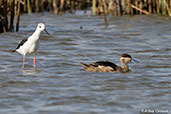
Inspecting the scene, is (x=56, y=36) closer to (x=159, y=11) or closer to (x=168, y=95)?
(x=159, y=11)

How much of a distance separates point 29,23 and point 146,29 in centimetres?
445

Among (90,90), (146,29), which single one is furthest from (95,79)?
(146,29)

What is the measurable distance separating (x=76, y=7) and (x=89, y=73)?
1270 cm

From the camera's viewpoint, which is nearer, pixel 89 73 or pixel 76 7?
pixel 89 73

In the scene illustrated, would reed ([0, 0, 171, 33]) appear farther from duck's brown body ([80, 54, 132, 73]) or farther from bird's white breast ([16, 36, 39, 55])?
duck's brown body ([80, 54, 132, 73])

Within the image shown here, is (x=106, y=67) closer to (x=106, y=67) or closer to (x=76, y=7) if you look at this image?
(x=106, y=67)

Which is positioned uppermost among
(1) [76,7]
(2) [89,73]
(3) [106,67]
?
(1) [76,7]

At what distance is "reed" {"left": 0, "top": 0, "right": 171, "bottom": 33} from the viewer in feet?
46.3

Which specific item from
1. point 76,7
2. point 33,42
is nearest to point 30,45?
point 33,42

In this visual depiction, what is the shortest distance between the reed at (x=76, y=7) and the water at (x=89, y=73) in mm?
298

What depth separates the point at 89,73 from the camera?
9.66 metres

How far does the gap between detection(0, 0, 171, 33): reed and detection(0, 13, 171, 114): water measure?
0.30 m

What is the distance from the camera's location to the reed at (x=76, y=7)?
1411 cm

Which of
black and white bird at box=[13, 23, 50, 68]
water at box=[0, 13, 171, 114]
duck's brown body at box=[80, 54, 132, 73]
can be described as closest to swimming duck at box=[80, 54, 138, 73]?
duck's brown body at box=[80, 54, 132, 73]
